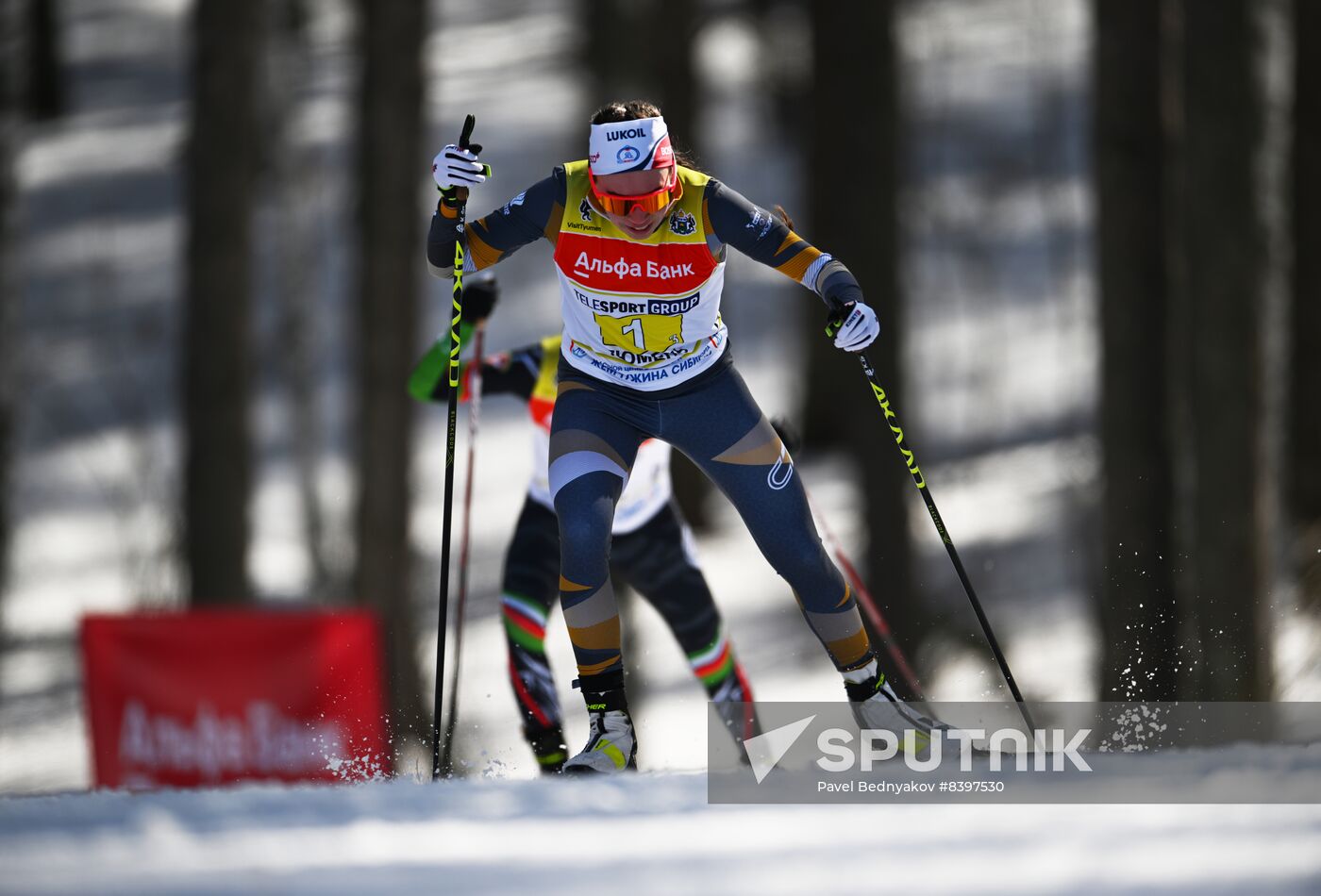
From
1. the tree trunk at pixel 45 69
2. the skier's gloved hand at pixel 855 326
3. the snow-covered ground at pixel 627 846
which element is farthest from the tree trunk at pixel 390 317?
the tree trunk at pixel 45 69

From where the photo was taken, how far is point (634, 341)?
4961 mm

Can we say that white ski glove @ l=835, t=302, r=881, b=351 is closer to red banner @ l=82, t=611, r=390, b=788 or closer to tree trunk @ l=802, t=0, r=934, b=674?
red banner @ l=82, t=611, r=390, b=788

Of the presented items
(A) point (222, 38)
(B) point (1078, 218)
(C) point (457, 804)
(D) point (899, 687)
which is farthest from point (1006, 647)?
(B) point (1078, 218)

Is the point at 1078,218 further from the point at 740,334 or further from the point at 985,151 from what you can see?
the point at 740,334

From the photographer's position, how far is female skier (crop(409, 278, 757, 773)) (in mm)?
5922

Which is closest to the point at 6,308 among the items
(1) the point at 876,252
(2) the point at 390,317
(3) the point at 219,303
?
(3) the point at 219,303

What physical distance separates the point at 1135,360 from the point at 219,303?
598cm

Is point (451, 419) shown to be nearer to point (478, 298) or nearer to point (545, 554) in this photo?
point (478, 298)

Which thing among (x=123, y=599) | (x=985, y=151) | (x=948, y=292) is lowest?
(x=123, y=599)

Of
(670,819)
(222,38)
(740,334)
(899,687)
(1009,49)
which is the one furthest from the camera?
(1009,49)

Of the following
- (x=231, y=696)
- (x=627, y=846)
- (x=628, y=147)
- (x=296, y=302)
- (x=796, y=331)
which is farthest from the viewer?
(x=796, y=331)

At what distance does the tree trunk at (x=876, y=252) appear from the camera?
10.0 meters

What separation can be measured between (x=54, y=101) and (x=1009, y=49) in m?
16.7

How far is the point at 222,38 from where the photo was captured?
33.7 ft
